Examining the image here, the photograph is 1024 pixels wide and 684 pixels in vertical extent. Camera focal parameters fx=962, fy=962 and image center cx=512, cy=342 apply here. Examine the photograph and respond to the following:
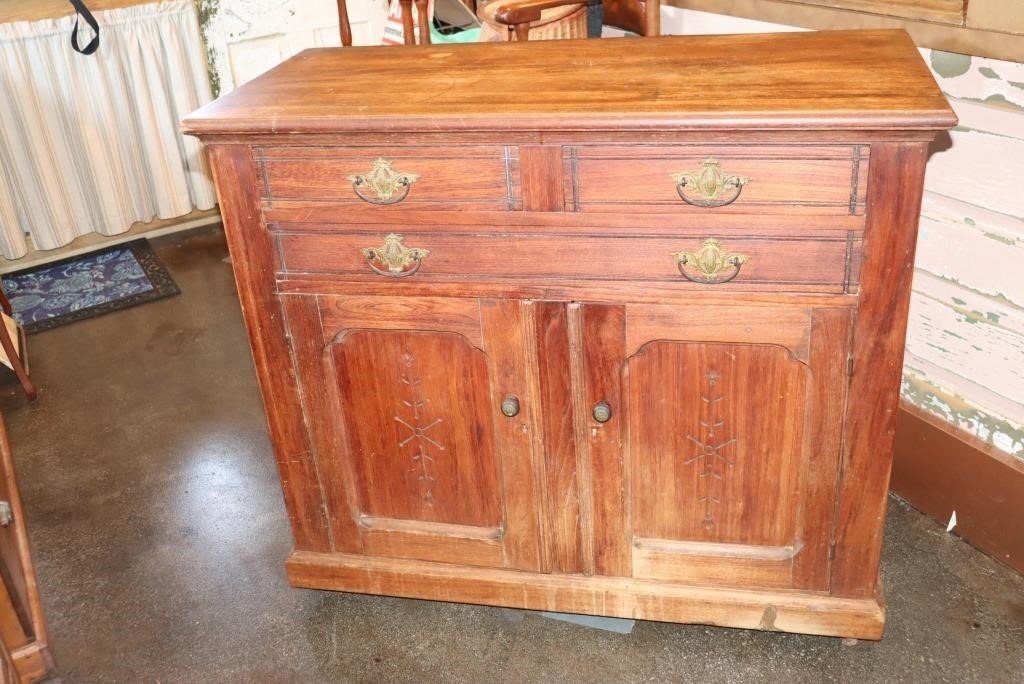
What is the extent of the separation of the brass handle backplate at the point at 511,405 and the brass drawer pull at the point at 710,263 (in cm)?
37

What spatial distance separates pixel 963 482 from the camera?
1988 mm

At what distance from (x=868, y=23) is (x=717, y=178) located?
2.57 feet

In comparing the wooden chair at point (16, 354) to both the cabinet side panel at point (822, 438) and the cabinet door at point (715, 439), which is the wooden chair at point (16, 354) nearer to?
the cabinet door at point (715, 439)

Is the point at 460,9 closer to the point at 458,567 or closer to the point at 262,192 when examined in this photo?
the point at 262,192

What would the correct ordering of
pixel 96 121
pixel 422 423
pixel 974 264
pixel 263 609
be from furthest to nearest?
pixel 96 121 < pixel 263 609 < pixel 974 264 < pixel 422 423

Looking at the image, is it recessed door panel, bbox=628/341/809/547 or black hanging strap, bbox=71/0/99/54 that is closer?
recessed door panel, bbox=628/341/809/547

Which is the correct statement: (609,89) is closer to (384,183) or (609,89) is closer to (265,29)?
(384,183)

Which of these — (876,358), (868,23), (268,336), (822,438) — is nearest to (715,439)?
(822,438)

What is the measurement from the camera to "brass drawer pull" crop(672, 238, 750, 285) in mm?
1427

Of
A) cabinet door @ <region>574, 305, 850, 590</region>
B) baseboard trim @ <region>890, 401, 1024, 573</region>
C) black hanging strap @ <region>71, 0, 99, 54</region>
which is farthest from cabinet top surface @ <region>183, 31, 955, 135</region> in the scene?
black hanging strap @ <region>71, 0, 99, 54</region>

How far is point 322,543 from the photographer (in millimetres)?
1872

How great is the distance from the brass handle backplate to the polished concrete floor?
51cm

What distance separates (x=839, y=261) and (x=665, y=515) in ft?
1.80

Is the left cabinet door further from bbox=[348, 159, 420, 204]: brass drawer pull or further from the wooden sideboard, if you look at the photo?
bbox=[348, 159, 420, 204]: brass drawer pull
